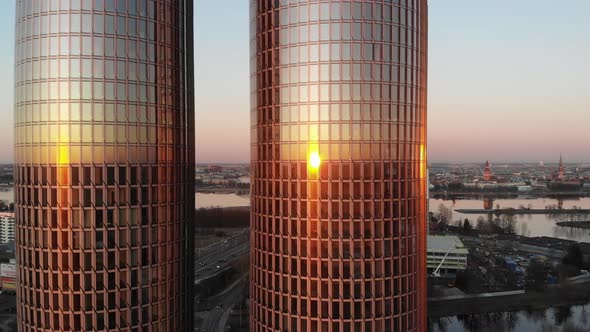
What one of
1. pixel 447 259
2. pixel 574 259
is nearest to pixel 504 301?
pixel 447 259

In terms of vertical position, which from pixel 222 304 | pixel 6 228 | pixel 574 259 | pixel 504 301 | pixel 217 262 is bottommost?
pixel 504 301

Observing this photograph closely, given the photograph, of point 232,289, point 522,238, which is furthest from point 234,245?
point 522,238

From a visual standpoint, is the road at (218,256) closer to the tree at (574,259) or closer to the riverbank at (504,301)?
the riverbank at (504,301)

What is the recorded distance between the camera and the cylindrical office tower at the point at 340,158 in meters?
43.2

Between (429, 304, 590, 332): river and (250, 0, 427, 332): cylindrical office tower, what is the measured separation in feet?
182

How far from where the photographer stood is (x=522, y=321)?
97188 millimetres

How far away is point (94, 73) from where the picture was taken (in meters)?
42.1

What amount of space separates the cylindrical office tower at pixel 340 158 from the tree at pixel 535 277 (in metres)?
82.1

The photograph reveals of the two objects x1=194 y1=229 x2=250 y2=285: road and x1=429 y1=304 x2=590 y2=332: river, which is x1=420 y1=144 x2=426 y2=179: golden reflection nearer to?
x1=429 y1=304 x2=590 y2=332: river

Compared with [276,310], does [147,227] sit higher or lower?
higher

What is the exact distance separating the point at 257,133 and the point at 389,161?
14015mm

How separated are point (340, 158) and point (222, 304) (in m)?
69.9

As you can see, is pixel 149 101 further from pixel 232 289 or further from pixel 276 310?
pixel 232 289

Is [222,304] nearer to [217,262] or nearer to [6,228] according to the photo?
[217,262]
